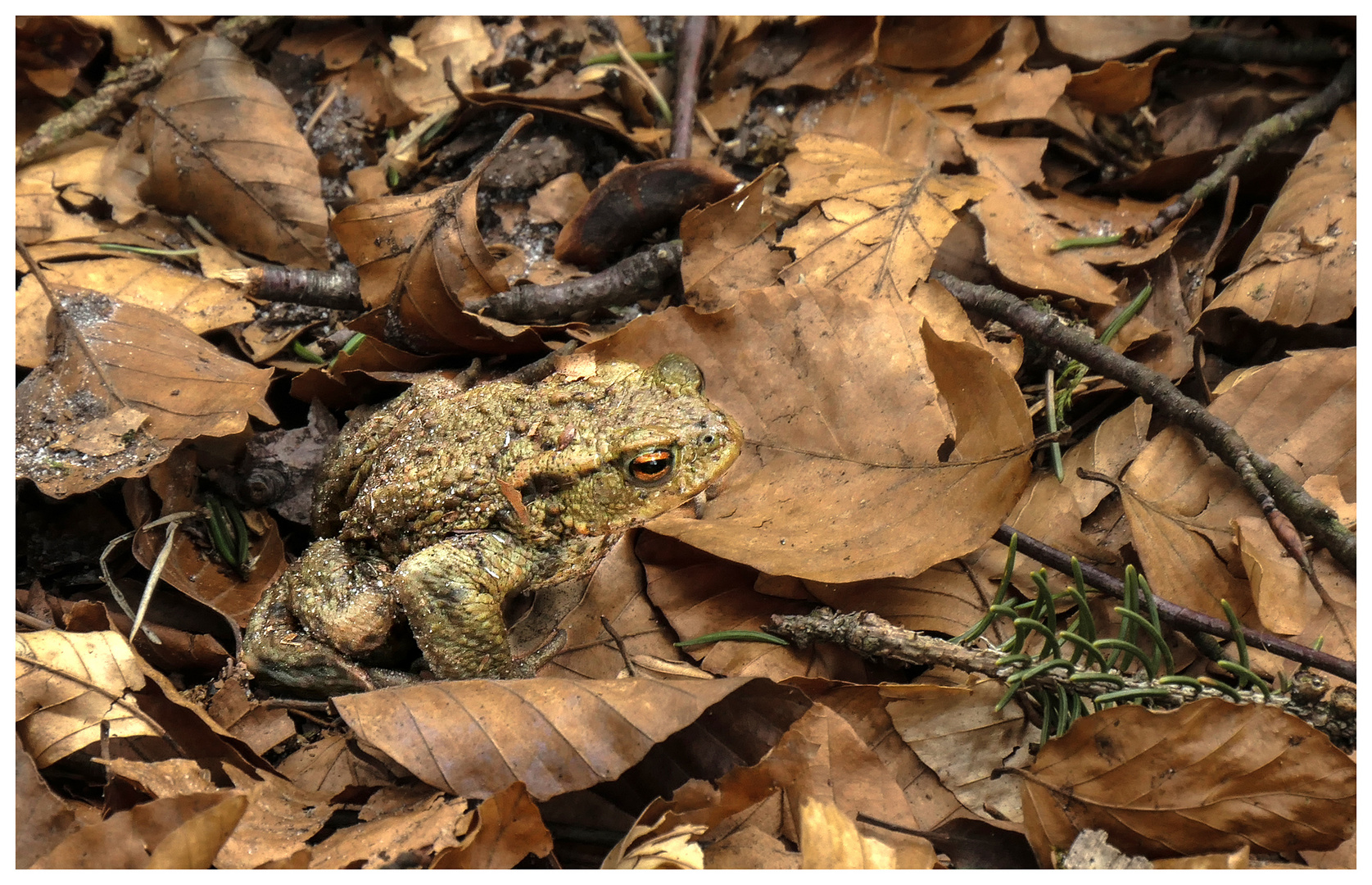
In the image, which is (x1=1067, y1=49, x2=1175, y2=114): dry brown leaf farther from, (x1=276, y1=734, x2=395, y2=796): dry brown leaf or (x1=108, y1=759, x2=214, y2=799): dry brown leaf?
(x1=108, y1=759, x2=214, y2=799): dry brown leaf

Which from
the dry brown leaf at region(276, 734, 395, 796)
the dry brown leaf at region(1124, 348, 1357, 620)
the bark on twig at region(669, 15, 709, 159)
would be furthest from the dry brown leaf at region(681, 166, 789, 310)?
the dry brown leaf at region(276, 734, 395, 796)

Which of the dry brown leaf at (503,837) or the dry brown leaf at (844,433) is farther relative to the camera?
the dry brown leaf at (844,433)

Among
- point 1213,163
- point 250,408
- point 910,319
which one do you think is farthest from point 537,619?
point 1213,163

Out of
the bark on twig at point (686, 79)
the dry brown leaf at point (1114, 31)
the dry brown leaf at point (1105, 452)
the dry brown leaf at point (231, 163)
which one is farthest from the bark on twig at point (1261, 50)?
the dry brown leaf at point (231, 163)

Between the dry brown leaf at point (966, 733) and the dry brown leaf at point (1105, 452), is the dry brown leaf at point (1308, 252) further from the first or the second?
the dry brown leaf at point (966, 733)

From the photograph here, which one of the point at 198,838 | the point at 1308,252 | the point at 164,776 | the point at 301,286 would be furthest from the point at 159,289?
the point at 1308,252

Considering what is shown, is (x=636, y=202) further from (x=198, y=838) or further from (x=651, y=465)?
(x=198, y=838)
